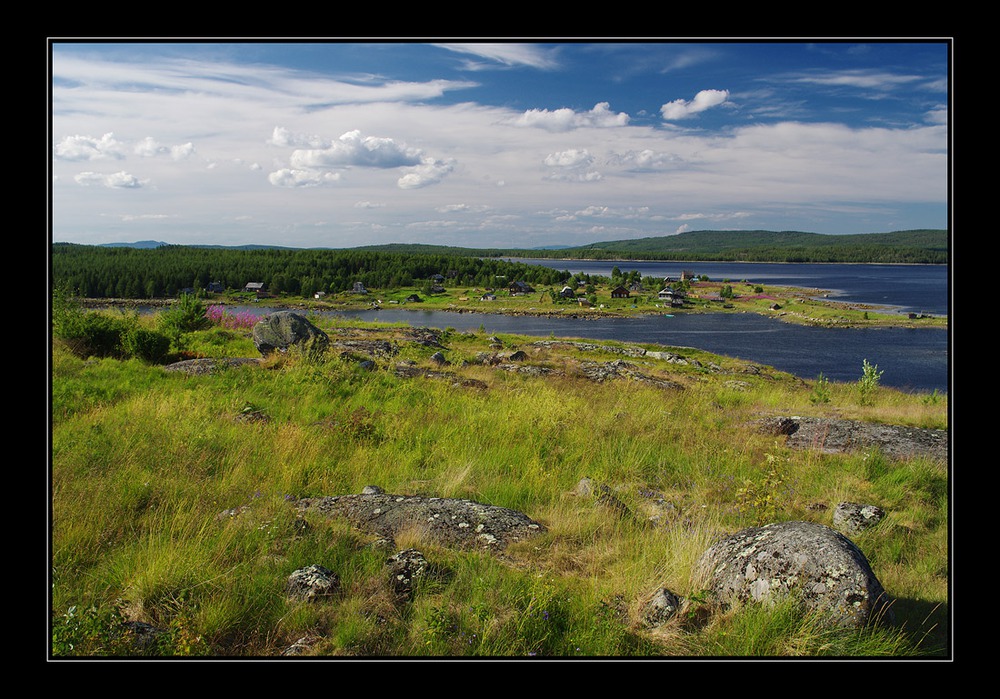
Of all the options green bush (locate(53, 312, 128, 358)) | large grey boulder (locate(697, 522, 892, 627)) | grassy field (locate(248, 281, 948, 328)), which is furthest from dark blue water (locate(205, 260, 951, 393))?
large grey boulder (locate(697, 522, 892, 627))

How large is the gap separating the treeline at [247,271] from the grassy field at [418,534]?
8.16ft

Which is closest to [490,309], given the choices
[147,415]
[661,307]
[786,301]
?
[661,307]

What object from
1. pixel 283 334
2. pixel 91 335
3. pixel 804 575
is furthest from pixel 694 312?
pixel 804 575

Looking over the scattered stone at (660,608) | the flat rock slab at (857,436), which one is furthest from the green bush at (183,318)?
the flat rock slab at (857,436)

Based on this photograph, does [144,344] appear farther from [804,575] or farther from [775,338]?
[775,338]

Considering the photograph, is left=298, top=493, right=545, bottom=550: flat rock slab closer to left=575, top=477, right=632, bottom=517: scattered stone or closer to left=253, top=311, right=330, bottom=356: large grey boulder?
left=575, top=477, right=632, bottom=517: scattered stone

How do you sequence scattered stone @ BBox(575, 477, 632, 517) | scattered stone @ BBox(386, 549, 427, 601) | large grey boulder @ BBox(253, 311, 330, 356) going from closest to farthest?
scattered stone @ BBox(386, 549, 427, 601), scattered stone @ BBox(575, 477, 632, 517), large grey boulder @ BBox(253, 311, 330, 356)

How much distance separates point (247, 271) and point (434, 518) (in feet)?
220

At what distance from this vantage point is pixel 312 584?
4383 mm

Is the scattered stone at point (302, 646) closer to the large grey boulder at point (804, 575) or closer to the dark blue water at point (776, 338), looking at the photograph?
the large grey boulder at point (804, 575)

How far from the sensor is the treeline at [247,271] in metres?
34.2

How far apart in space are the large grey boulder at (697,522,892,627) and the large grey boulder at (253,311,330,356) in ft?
48.6

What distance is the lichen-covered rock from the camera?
6323 mm
